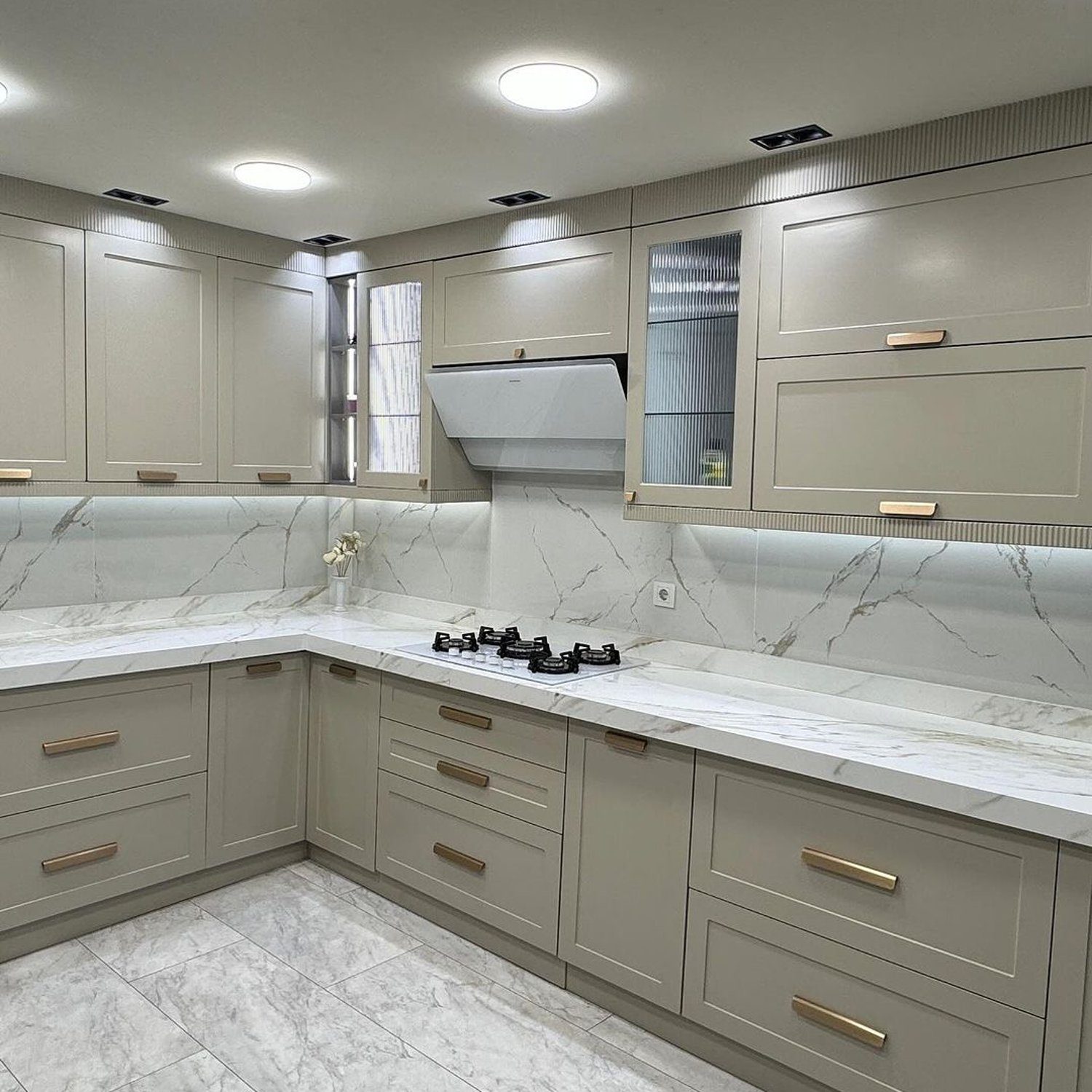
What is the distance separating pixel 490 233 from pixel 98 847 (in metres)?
2.43

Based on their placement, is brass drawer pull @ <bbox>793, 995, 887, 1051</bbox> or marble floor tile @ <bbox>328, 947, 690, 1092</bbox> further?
marble floor tile @ <bbox>328, 947, 690, 1092</bbox>

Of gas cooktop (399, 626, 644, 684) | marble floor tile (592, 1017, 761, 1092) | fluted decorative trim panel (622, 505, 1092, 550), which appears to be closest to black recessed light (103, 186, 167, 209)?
gas cooktop (399, 626, 644, 684)

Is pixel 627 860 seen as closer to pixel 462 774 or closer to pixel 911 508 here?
pixel 462 774

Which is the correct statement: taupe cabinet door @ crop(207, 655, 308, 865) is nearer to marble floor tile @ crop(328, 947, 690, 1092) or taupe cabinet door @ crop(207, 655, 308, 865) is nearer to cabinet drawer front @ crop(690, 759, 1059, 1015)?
marble floor tile @ crop(328, 947, 690, 1092)

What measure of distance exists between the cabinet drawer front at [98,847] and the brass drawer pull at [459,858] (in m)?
0.87

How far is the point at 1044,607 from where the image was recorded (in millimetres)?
2461

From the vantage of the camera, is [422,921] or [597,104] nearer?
[597,104]

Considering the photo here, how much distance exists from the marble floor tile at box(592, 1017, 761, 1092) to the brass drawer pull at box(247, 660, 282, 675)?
1.68 meters

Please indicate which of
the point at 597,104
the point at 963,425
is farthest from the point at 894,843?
the point at 597,104

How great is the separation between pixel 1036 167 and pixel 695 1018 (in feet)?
7.36

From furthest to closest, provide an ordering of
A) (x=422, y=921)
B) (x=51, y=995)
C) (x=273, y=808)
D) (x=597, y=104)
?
(x=273, y=808)
(x=422, y=921)
(x=51, y=995)
(x=597, y=104)

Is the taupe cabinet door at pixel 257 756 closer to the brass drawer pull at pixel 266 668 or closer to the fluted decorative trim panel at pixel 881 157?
the brass drawer pull at pixel 266 668

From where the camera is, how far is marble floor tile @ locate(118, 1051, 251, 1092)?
7.72ft

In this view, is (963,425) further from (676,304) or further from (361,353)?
(361,353)
